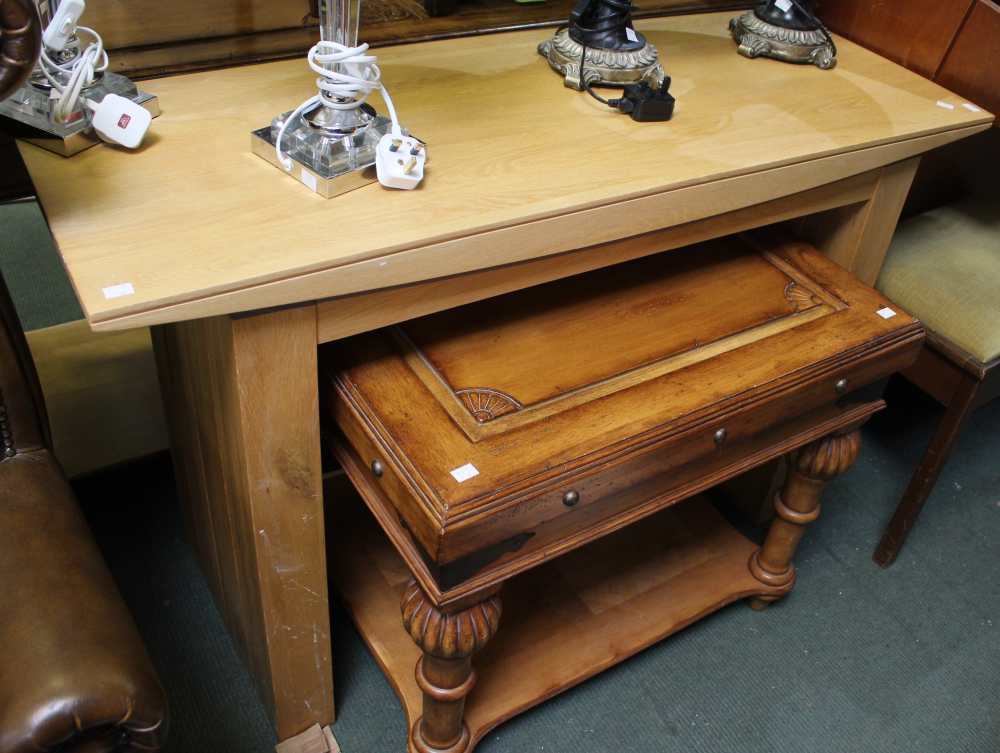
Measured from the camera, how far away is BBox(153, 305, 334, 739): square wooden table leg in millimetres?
816

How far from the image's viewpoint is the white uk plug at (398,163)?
2.81 feet

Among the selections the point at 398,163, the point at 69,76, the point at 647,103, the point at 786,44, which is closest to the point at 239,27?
the point at 69,76

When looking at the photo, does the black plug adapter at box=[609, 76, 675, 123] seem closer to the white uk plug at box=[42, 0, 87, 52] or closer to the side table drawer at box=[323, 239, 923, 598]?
the side table drawer at box=[323, 239, 923, 598]

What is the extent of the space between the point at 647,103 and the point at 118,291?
2.02 feet

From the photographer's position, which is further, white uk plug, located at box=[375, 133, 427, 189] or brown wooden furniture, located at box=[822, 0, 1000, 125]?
brown wooden furniture, located at box=[822, 0, 1000, 125]

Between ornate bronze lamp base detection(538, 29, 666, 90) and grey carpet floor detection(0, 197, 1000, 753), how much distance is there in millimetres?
747

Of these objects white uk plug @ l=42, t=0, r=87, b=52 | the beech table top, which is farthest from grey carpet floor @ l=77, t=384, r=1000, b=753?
white uk plug @ l=42, t=0, r=87, b=52

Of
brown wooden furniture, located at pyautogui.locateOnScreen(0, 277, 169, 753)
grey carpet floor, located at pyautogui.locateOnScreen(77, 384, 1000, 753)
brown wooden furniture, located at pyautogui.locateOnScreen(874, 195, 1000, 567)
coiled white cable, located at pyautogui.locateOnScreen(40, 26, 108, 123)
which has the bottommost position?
grey carpet floor, located at pyautogui.locateOnScreen(77, 384, 1000, 753)

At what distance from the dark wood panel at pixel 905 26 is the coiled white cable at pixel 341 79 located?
814 mm

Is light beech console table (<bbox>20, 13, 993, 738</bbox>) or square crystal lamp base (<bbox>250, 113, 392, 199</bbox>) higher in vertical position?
square crystal lamp base (<bbox>250, 113, 392, 199</bbox>)

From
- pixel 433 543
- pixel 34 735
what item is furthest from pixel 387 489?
pixel 34 735

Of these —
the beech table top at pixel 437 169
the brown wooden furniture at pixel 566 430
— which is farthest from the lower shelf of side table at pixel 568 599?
the beech table top at pixel 437 169

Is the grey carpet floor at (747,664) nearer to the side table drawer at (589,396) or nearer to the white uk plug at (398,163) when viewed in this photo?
the side table drawer at (589,396)

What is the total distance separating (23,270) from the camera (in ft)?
5.73
